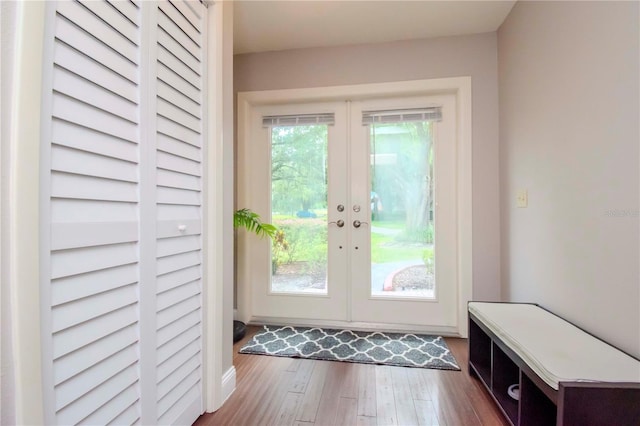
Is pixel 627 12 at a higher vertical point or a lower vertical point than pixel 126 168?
higher

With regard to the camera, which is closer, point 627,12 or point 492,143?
point 627,12

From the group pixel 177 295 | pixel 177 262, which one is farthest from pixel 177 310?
pixel 177 262

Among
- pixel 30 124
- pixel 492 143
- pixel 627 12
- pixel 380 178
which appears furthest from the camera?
pixel 380 178

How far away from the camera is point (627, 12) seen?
115 cm

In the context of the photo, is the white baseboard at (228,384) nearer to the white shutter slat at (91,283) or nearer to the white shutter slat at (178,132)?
the white shutter slat at (91,283)

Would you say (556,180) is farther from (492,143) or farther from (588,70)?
(492,143)

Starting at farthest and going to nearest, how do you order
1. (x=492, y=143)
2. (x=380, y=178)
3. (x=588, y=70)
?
(x=380, y=178), (x=492, y=143), (x=588, y=70)

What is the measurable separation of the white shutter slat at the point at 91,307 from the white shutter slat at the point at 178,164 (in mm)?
483

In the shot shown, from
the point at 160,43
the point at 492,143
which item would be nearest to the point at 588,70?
the point at 492,143

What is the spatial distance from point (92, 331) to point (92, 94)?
28.0 inches

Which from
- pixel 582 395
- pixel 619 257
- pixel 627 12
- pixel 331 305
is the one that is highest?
pixel 627 12

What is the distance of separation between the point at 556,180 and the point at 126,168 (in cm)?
204

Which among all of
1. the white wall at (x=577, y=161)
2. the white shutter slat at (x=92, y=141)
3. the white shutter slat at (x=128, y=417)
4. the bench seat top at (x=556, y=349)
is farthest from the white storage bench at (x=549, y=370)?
the white shutter slat at (x=92, y=141)

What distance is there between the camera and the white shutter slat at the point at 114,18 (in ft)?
2.93
